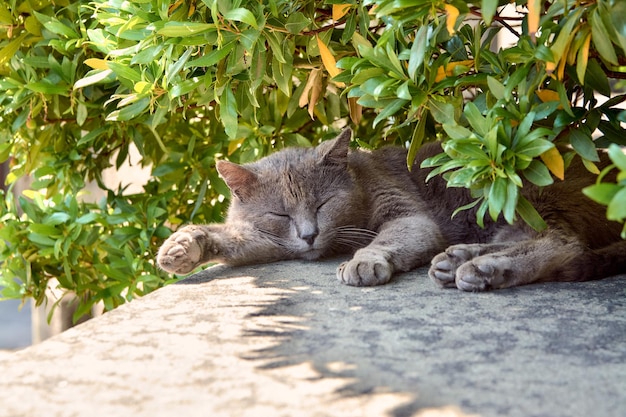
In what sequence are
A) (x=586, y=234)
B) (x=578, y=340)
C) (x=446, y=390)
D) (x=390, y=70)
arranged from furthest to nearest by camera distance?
1. (x=586, y=234)
2. (x=390, y=70)
3. (x=578, y=340)
4. (x=446, y=390)

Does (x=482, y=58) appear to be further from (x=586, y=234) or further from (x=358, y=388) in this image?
(x=358, y=388)

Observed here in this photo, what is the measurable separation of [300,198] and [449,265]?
63cm

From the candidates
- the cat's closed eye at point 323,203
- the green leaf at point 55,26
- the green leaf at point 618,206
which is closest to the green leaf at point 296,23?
the cat's closed eye at point 323,203

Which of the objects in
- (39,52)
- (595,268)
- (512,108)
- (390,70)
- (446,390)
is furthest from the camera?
(39,52)

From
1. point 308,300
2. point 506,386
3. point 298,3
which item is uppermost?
point 298,3

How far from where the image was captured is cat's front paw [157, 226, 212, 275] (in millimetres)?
1992

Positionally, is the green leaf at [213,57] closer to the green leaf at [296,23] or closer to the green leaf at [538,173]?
the green leaf at [296,23]

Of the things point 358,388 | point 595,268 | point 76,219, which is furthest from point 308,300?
point 76,219

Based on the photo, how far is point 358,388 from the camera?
1.14 meters

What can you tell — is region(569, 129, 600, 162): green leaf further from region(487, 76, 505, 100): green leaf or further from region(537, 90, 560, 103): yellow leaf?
region(487, 76, 505, 100): green leaf

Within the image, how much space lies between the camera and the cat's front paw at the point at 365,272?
1811 mm

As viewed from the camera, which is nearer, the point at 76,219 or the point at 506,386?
the point at 506,386

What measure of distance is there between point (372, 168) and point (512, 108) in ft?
3.08

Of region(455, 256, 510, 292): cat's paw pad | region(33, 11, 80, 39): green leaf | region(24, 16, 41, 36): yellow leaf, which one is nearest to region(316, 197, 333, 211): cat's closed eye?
region(455, 256, 510, 292): cat's paw pad
